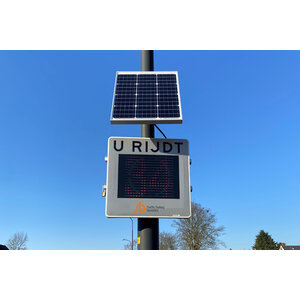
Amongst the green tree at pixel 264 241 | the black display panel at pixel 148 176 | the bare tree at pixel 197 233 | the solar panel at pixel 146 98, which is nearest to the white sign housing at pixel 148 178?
the black display panel at pixel 148 176

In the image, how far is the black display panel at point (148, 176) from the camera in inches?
163

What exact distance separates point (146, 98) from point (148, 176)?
4.76ft

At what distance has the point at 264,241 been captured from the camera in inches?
2516

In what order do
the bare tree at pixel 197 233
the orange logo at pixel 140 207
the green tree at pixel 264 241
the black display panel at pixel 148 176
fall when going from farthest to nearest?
the green tree at pixel 264 241 < the bare tree at pixel 197 233 < the black display panel at pixel 148 176 < the orange logo at pixel 140 207

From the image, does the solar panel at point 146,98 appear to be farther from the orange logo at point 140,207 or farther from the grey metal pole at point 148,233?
the grey metal pole at point 148,233

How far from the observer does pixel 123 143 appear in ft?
14.3

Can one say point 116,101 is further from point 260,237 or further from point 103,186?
point 260,237

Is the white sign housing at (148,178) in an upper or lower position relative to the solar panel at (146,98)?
lower

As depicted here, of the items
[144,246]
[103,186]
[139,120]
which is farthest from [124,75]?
[144,246]

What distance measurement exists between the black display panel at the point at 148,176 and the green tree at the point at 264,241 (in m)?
70.2

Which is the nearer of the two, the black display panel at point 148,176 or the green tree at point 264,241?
the black display panel at point 148,176

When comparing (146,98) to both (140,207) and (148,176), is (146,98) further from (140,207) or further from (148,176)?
(140,207)

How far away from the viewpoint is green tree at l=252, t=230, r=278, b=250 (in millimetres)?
63406

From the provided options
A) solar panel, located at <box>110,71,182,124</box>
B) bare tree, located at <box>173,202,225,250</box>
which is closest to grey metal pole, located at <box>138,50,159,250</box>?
solar panel, located at <box>110,71,182,124</box>
